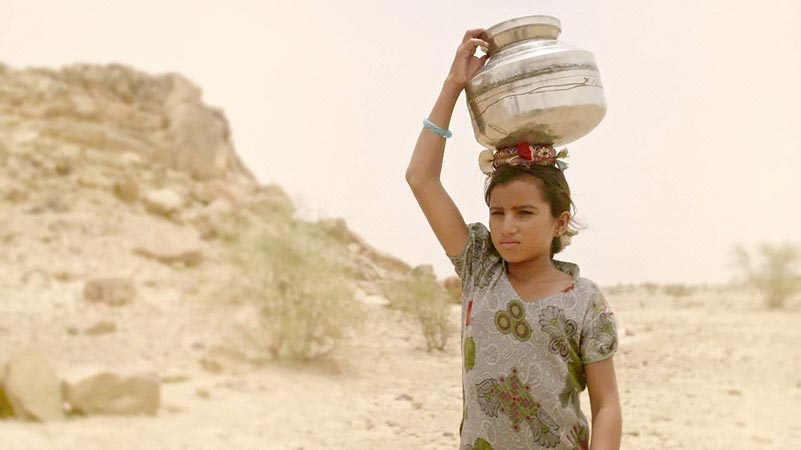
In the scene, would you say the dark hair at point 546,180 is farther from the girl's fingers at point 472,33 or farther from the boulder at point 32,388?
the boulder at point 32,388

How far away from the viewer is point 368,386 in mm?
7520

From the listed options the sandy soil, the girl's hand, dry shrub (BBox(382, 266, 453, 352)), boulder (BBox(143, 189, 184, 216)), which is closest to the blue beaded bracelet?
the girl's hand

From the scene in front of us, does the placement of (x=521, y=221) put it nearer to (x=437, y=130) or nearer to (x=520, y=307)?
(x=520, y=307)

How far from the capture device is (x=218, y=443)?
18.2 feet

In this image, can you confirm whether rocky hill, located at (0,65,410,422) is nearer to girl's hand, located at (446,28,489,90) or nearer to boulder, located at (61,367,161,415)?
boulder, located at (61,367,161,415)

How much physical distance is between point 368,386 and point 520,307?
5.98 metres

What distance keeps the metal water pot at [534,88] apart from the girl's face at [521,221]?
0.40ft

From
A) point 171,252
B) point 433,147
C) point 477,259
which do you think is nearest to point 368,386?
point 477,259

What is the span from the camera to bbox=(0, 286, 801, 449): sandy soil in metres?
5.34

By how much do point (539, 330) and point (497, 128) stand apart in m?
0.51

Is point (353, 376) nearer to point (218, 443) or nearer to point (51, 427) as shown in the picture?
point (218, 443)

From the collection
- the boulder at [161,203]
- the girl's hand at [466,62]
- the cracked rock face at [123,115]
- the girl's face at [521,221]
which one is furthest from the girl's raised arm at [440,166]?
the cracked rock face at [123,115]

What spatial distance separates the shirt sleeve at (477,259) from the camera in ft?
6.15

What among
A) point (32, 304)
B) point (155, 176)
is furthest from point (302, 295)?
point (155, 176)
